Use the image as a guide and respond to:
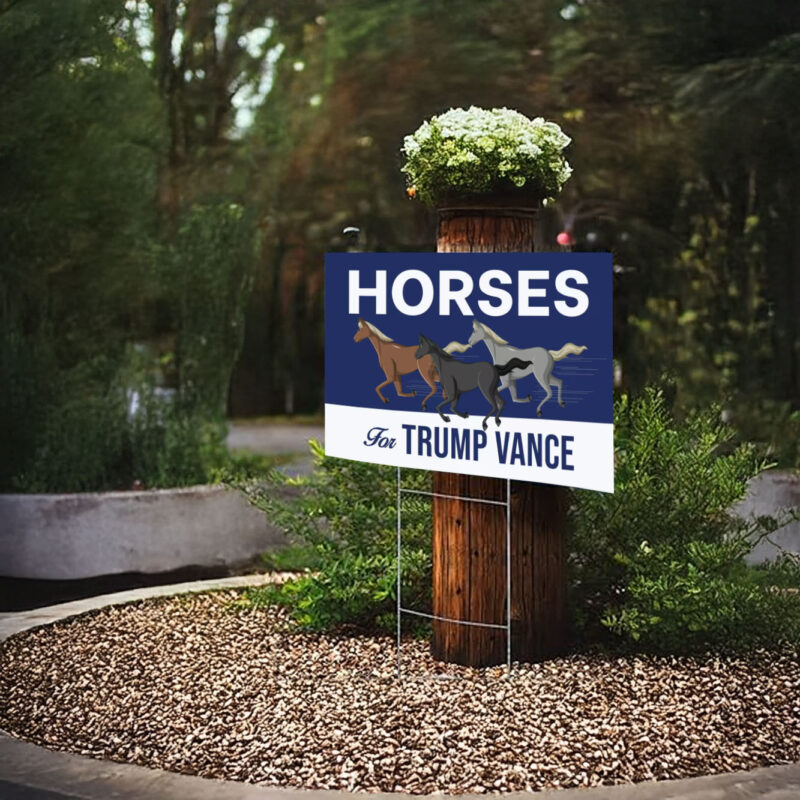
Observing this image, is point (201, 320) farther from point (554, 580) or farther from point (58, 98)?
point (554, 580)

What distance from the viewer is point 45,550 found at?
1033 cm

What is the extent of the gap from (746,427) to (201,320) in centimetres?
478

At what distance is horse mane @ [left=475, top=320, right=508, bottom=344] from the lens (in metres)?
5.87

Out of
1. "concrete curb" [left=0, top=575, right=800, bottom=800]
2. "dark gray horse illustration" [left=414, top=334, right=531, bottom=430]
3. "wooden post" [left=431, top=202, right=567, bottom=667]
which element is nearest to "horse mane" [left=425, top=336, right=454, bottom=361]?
"dark gray horse illustration" [left=414, top=334, right=531, bottom=430]

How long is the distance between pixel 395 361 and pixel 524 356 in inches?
25.7

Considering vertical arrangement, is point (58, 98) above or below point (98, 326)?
above

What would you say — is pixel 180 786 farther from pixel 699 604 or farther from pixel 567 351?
pixel 699 604

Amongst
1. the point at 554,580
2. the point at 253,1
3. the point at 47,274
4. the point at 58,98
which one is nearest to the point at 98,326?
the point at 47,274

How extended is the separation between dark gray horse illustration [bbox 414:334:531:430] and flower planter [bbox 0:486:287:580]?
4.52 meters

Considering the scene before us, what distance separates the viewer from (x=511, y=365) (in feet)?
19.1

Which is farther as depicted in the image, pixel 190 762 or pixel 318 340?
pixel 318 340

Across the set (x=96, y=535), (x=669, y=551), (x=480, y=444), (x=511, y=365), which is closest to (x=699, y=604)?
(x=669, y=551)

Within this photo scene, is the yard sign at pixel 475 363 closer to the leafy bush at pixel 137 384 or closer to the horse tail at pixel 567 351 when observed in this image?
the horse tail at pixel 567 351

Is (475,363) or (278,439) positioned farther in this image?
(278,439)
